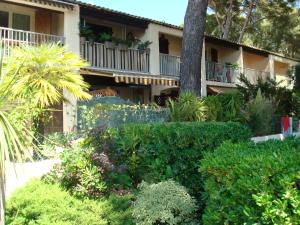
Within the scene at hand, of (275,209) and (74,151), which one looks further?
(74,151)

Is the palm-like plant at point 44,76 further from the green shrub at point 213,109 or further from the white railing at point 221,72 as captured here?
the white railing at point 221,72

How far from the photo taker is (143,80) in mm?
20234

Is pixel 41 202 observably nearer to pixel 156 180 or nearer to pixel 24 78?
pixel 156 180

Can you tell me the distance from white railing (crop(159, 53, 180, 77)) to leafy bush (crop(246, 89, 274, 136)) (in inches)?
333

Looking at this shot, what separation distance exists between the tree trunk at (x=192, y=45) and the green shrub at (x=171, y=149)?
755cm

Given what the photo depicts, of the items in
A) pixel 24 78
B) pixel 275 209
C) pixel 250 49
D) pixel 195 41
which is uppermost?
pixel 250 49

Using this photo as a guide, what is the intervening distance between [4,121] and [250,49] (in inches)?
1157

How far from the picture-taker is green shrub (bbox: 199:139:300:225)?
13.3 ft

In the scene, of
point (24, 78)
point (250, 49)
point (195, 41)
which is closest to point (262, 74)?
point (250, 49)

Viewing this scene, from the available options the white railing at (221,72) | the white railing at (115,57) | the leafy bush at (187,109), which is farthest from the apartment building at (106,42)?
the leafy bush at (187,109)

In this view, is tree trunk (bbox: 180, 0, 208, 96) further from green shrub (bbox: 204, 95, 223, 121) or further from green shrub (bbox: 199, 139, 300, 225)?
green shrub (bbox: 199, 139, 300, 225)

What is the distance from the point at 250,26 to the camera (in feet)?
146

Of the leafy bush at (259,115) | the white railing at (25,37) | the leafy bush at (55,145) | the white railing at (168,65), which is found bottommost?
the leafy bush at (55,145)

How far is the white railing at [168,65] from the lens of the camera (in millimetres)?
24328
